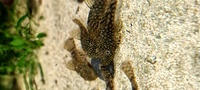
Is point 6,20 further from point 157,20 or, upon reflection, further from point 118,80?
point 157,20

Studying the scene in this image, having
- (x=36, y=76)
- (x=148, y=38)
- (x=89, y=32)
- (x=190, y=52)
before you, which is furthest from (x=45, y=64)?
(x=190, y=52)

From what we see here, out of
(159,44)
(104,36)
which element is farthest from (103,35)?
(159,44)

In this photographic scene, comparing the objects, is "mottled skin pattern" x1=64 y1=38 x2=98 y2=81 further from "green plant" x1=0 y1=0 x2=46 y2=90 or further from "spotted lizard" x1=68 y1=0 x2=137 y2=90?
"green plant" x1=0 y1=0 x2=46 y2=90

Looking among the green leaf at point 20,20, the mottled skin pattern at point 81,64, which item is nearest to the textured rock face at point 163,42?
the mottled skin pattern at point 81,64

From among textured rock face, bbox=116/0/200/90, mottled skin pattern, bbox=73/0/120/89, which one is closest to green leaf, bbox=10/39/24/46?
mottled skin pattern, bbox=73/0/120/89

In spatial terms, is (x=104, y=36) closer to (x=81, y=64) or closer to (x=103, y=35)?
(x=103, y=35)

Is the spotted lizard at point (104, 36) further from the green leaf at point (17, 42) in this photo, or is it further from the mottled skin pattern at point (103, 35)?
the green leaf at point (17, 42)
